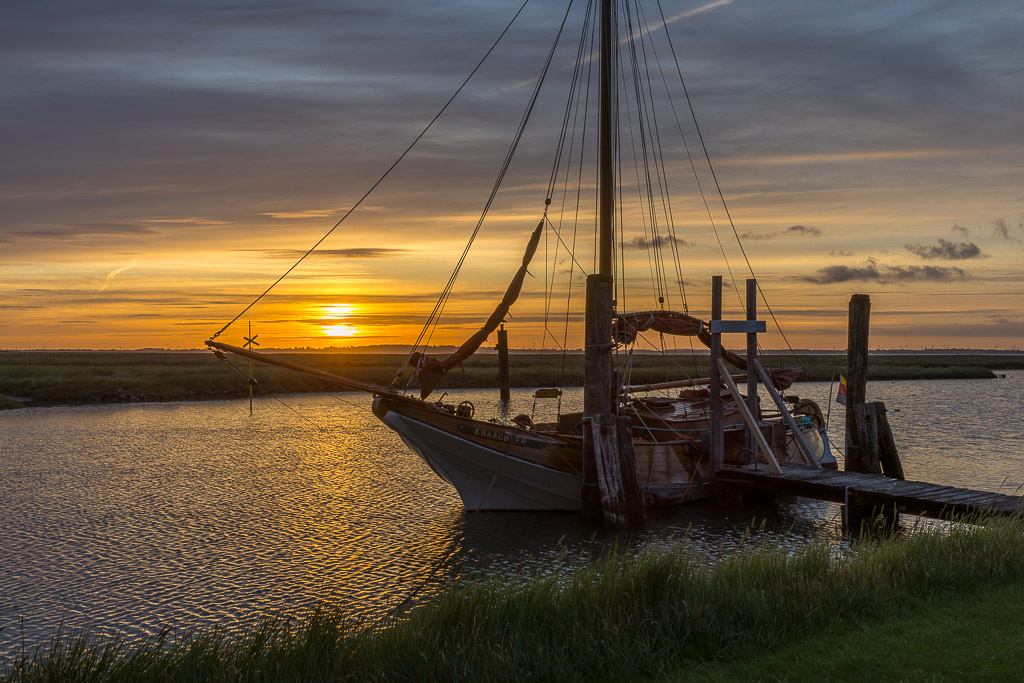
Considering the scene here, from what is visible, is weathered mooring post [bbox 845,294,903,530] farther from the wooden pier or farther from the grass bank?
the grass bank

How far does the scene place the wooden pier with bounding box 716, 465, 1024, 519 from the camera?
554 inches

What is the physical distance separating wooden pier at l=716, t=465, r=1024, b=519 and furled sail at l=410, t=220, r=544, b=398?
20.6 feet

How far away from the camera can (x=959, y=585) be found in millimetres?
9727

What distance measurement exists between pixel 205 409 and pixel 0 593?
3332 centimetres

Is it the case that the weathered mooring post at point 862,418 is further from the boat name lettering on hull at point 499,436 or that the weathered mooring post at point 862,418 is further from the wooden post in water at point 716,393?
the boat name lettering on hull at point 499,436

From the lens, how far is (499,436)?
711 inches

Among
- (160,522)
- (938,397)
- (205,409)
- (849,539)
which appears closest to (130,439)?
(205,409)

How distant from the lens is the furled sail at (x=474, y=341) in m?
18.3

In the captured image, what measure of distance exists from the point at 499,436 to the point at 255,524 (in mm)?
5694

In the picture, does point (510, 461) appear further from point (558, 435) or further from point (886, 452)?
point (886, 452)

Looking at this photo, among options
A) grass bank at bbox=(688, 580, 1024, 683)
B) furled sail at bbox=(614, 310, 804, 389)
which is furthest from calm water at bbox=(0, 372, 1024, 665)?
grass bank at bbox=(688, 580, 1024, 683)

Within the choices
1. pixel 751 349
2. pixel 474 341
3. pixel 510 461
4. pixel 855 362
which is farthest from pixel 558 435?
pixel 855 362

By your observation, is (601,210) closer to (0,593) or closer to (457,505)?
(457,505)

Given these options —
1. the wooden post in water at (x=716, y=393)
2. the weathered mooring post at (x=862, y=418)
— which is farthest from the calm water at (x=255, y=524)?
the weathered mooring post at (x=862, y=418)
